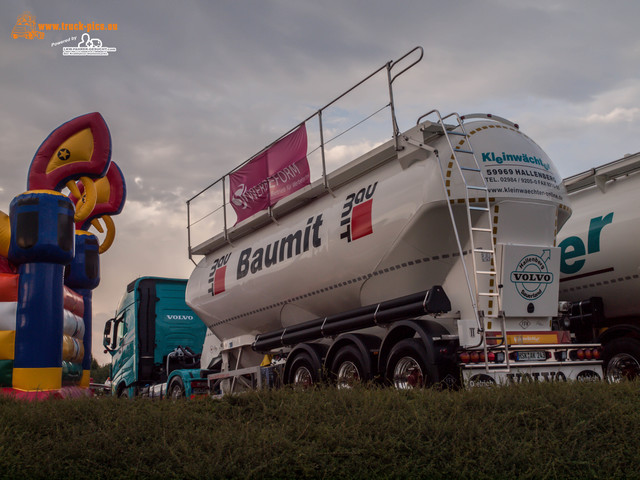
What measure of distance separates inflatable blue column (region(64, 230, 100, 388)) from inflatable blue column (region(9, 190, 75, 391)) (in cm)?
322

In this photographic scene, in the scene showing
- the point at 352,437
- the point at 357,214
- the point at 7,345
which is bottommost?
the point at 352,437

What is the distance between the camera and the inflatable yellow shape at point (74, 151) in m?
12.3

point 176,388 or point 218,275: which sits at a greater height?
point 218,275

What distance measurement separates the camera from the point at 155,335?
17.3 m

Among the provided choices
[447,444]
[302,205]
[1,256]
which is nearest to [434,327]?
[447,444]

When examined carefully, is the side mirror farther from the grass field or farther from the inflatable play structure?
the grass field

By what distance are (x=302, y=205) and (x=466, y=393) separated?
5.88 meters

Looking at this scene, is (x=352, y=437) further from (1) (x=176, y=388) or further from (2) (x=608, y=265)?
(1) (x=176, y=388)

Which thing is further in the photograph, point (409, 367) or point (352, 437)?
point (409, 367)

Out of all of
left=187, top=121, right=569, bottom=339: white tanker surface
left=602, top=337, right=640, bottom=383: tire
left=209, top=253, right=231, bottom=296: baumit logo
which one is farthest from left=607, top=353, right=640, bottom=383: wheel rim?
left=209, top=253, right=231, bottom=296: baumit logo

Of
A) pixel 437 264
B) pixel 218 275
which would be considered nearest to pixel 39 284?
pixel 218 275

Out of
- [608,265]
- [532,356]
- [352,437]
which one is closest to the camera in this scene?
[352,437]

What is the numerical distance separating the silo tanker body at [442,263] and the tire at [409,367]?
0.02 meters

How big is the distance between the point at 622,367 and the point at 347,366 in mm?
4086
